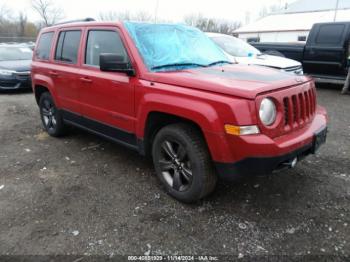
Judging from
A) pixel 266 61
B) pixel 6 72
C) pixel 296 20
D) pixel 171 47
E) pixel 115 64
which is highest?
pixel 296 20

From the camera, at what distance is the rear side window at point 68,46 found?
4457mm

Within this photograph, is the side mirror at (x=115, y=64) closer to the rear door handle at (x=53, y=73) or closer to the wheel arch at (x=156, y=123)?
the wheel arch at (x=156, y=123)

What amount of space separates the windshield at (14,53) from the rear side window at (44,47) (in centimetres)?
615

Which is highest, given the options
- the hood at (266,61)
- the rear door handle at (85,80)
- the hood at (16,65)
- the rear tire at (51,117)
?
the rear door handle at (85,80)

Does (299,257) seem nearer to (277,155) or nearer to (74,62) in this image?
(277,155)

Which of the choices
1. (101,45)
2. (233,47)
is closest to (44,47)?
(101,45)

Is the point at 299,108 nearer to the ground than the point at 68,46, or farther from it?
nearer to the ground

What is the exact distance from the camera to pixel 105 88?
3871 millimetres

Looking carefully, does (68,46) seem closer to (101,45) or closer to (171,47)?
(101,45)

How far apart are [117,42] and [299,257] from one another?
2.95 metres

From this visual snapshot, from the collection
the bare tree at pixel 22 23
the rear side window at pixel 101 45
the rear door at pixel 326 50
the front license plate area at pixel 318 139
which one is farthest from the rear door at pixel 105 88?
the bare tree at pixel 22 23

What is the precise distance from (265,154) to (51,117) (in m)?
4.15

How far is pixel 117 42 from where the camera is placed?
3771 mm

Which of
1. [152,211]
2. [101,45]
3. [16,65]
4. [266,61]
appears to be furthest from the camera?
[16,65]
